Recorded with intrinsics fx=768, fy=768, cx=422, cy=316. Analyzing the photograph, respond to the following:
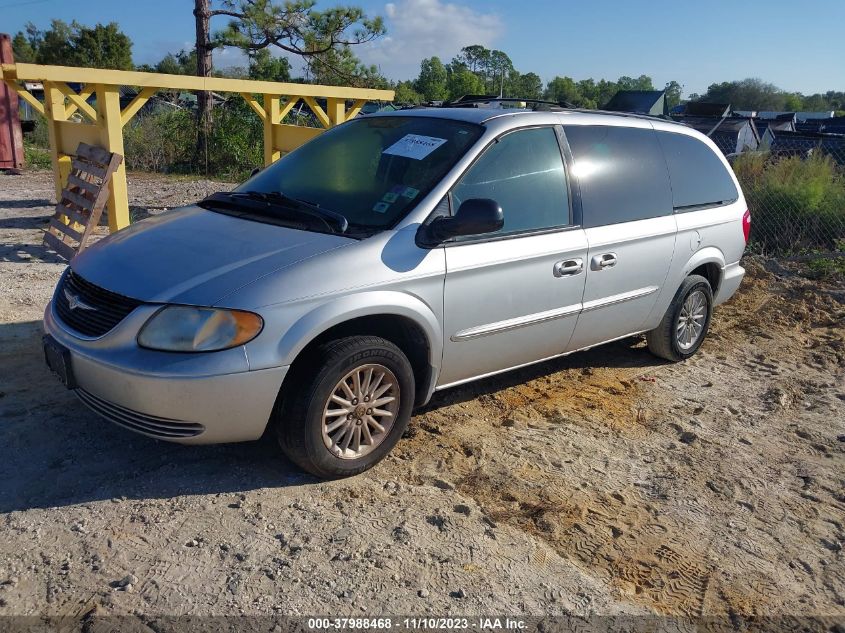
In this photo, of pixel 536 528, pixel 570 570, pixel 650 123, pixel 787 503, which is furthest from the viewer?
pixel 650 123

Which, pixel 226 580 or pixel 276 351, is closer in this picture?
pixel 226 580

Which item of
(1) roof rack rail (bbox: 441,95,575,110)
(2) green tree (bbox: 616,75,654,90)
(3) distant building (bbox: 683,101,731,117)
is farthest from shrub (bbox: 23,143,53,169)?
(2) green tree (bbox: 616,75,654,90)

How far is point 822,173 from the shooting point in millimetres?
11125

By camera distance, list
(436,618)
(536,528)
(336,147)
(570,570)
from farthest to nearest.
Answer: (336,147) → (536,528) → (570,570) → (436,618)

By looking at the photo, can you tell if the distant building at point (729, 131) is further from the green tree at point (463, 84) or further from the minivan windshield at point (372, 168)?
the green tree at point (463, 84)

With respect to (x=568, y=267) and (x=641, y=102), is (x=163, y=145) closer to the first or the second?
(x=641, y=102)

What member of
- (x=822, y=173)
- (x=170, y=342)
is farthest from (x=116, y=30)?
(x=170, y=342)

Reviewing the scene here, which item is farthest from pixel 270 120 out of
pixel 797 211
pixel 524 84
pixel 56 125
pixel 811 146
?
pixel 524 84

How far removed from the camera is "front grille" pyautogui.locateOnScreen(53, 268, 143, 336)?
3562 mm

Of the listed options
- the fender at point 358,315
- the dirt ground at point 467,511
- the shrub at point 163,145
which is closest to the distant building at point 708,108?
the shrub at point 163,145

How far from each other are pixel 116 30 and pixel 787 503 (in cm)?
5510

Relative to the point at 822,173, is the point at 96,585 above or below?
below

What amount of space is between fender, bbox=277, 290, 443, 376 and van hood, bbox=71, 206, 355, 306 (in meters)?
0.29

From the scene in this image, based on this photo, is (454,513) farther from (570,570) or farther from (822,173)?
(822,173)
